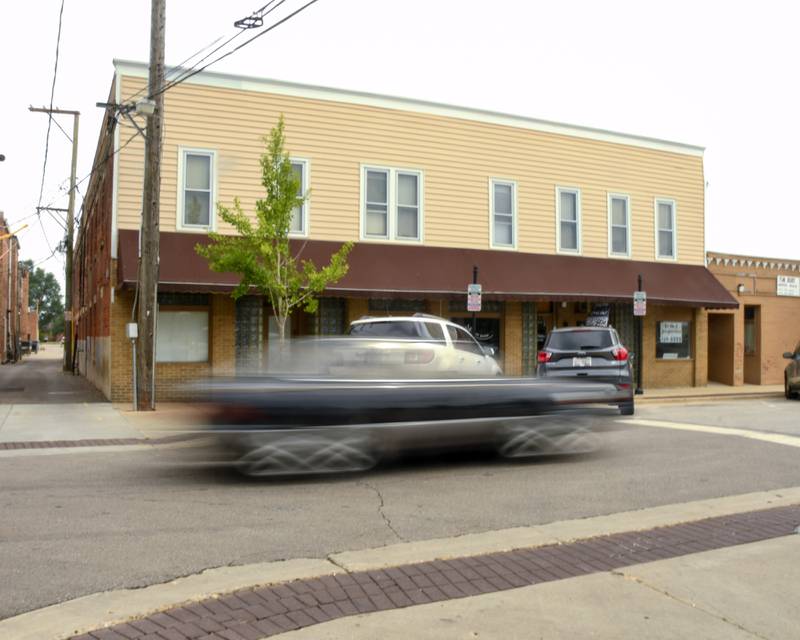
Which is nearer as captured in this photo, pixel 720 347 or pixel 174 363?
A: pixel 174 363

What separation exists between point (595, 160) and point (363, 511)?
18.1 metres

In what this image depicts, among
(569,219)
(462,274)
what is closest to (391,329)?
(462,274)

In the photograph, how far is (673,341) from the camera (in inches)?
927

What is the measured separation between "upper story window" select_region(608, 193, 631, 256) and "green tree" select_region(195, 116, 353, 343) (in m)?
10.4

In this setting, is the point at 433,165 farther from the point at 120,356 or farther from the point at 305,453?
the point at 305,453

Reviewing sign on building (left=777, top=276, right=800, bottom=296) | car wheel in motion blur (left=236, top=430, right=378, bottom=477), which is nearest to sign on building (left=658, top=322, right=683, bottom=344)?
sign on building (left=777, top=276, right=800, bottom=296)

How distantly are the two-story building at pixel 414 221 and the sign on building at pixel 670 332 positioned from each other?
5 cm

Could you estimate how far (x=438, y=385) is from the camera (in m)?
8.60

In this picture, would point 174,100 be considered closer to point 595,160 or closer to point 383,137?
point 383,137

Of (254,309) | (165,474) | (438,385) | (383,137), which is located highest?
(383,137)

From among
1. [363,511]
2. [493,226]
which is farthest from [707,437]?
[493,226]

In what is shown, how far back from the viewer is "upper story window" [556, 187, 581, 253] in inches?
870

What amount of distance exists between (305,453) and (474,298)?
10.1 m

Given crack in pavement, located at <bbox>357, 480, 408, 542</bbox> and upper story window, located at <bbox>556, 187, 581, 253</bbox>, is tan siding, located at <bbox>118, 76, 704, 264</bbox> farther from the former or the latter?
crack in pavement, located at <bbox>357, 480, 408, 542</bbox>
